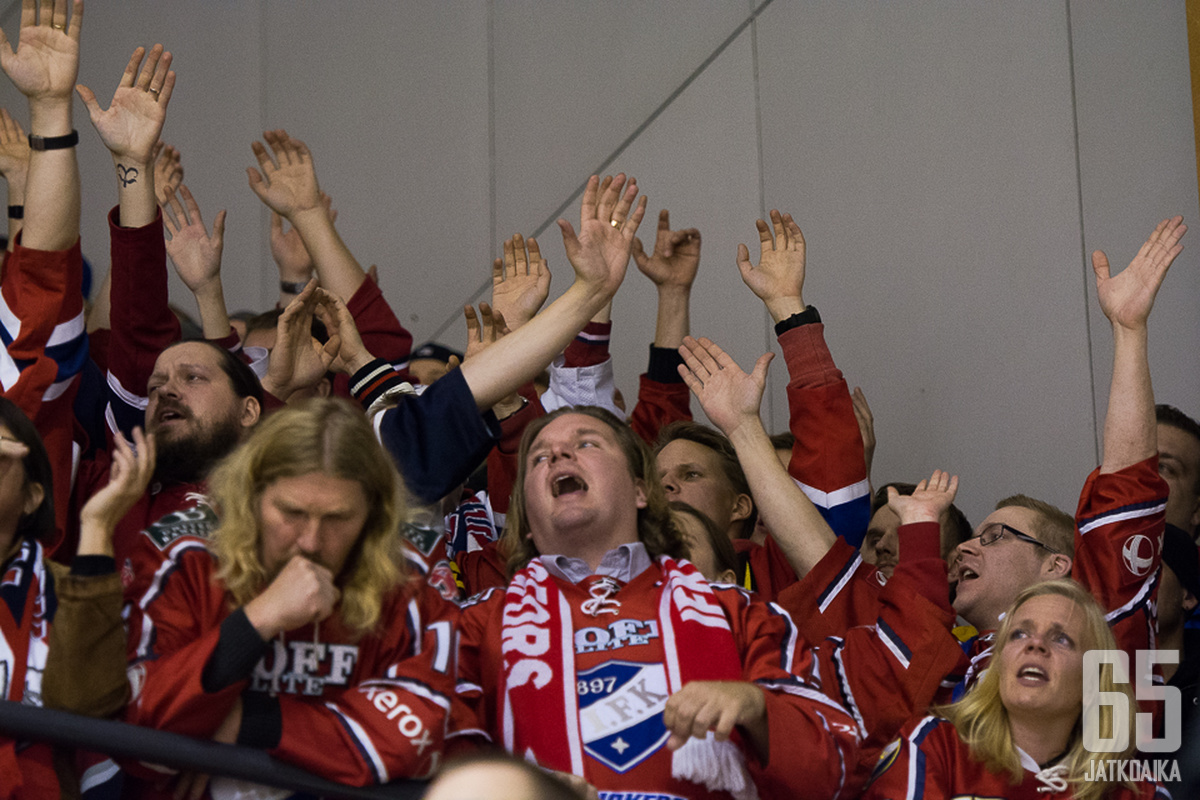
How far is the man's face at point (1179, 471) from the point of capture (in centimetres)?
317

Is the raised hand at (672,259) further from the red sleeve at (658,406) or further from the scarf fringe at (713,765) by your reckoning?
the scarf fringe at (713,765)

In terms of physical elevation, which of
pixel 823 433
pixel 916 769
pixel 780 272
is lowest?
pixel 916 769

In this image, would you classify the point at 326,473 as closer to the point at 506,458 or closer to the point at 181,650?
the point at 181,650

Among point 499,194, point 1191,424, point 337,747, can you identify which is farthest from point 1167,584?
point 499,194

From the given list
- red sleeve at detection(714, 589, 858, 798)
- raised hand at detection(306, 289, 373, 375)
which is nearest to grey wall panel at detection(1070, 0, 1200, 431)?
red sleeve at detection(714, 589, 858, 798)

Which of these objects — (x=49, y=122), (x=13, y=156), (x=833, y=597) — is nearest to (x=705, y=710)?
(x=833, y=597)

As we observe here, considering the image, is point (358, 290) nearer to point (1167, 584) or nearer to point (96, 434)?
point (96, 434)

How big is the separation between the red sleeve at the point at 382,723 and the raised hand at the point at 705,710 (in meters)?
0.31

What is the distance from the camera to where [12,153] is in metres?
3.39

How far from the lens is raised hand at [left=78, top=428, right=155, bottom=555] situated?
1771 millimetres

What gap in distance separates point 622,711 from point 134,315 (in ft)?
4.56

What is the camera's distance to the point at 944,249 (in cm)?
418

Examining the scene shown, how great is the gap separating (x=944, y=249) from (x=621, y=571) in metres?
2.18

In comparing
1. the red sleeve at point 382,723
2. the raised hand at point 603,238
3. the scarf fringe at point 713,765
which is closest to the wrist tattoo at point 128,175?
the raised hand at point 603,238
